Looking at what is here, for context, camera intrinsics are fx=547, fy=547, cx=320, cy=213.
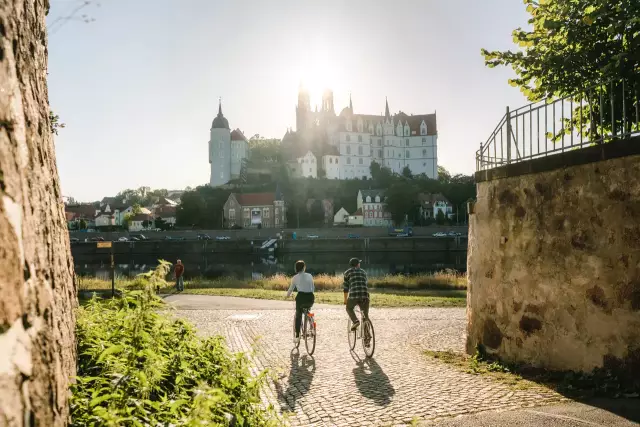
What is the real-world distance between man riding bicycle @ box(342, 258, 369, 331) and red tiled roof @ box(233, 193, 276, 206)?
109 metres

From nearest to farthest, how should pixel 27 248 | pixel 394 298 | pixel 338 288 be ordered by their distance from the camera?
pixel 27 248 → pixel 394 298 → pixel 338 288

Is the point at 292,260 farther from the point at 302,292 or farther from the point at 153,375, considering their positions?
the point at 153,375

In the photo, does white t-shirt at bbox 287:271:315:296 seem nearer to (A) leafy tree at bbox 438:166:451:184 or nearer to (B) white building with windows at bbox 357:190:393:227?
(B) white building with windows at bbox 357:190:393:227

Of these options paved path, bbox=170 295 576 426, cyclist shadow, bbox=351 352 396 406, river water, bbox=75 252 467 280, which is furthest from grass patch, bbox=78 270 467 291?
river water, bbox=75 252 467 280

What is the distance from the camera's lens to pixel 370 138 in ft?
470

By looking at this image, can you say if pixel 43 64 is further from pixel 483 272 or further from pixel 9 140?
pixel 483 272

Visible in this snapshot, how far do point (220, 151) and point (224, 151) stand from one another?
101cm

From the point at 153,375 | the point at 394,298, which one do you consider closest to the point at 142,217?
the point at 394,298

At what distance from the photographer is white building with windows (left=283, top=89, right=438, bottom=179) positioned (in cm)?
14112

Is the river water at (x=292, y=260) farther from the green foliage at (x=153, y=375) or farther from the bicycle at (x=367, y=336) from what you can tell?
the green foliage at (x=153, y=375)

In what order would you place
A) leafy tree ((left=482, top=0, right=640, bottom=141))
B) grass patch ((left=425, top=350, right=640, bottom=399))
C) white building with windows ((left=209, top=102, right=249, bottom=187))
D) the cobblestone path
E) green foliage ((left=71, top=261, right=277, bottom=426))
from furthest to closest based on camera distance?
white building with windows ((left=209, top=102, right=249, bottom=187)) < leafy tree ((left=482, top=0, right=640, bottom=141)) < grass patch ((left=425, top=350, right=640, bottom=399)) < the cobblestone path < green foliage ((left=71, top=261, right=277, bottom=426))

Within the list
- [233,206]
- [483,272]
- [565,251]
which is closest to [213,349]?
[565,251]

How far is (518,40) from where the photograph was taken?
9789mm

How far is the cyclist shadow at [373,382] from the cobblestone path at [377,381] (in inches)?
0.5
